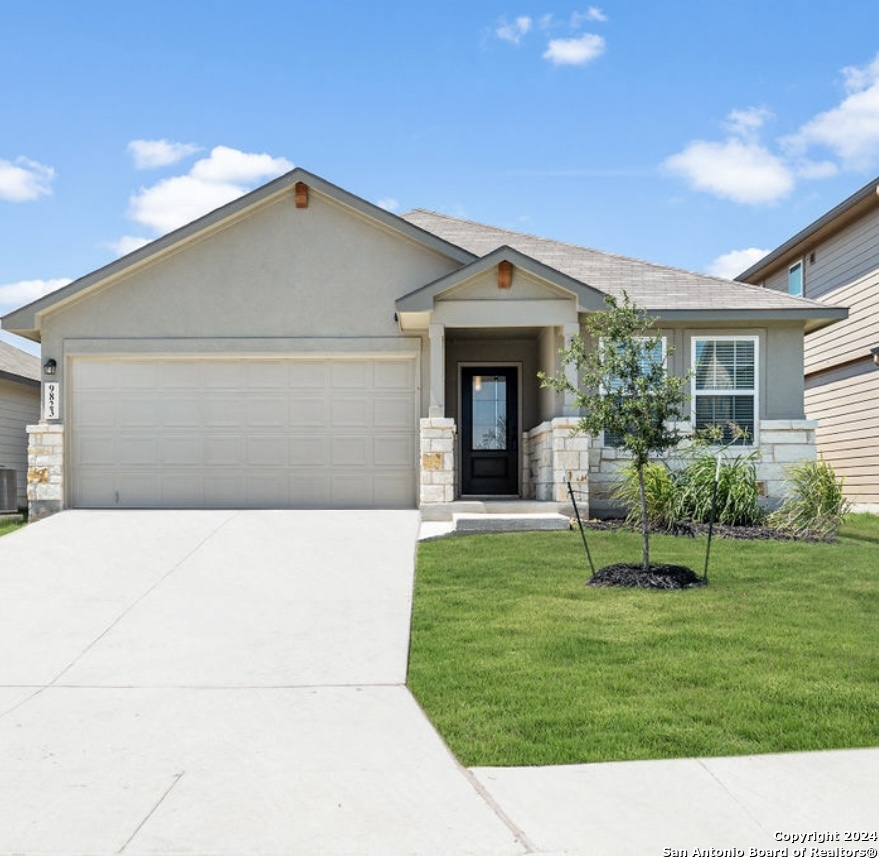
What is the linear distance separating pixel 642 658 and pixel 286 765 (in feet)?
9.22

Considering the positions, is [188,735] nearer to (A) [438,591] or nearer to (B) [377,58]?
(A) [438,591]

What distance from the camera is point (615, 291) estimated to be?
1509 centimetres

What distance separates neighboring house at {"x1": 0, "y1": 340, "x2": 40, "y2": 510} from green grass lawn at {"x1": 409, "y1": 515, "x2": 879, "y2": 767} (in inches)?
535

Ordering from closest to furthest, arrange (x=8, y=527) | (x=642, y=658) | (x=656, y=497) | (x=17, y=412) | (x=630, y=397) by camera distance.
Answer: (x=642, y=658) → (x=630, y=397) → (x=656, y=497) → (x=8, y=527) → (x=17, y=412)

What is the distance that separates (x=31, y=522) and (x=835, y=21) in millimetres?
15333

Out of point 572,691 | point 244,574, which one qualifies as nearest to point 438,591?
point 244,574

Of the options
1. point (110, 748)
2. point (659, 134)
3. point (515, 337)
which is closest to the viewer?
point (110, 748)

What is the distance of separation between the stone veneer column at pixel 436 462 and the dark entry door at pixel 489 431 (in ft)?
10.1

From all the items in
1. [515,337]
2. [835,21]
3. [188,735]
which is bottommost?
[188,735]

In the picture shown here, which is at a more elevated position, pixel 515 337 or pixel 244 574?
pixel 515 337

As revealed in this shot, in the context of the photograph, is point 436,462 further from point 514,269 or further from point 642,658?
point 642,658

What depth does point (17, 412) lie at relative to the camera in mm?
20922

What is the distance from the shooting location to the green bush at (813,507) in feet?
42.1

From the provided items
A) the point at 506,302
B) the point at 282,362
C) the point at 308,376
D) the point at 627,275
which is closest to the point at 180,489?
the point at 282,362
